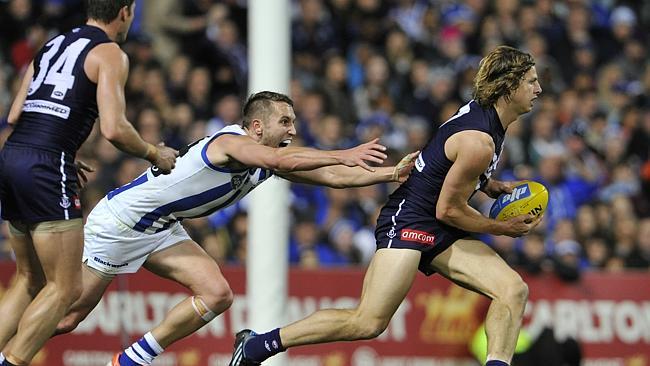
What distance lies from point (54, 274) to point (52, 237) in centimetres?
23

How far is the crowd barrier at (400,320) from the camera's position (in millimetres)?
12602

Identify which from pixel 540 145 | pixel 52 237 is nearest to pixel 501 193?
pixel 52 237

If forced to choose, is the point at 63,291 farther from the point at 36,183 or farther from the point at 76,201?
the point at 36,183

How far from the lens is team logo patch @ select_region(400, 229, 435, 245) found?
8.52 m

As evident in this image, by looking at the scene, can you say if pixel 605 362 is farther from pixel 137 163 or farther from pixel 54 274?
pixel 54 274

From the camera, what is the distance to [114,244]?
28.6 ft

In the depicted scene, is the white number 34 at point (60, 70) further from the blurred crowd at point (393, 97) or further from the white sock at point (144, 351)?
the blurred crowd at point (393, 97)

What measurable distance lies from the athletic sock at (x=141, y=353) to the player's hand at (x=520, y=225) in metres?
2.39

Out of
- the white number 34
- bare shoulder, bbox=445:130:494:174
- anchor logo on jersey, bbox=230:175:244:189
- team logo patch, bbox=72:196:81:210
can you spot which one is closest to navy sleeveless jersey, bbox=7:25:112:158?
the white number 34

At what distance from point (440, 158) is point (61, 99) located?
2418 mm

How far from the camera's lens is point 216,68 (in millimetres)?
16031

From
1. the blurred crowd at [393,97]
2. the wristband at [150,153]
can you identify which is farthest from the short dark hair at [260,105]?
the blurred crowd at [393,97]

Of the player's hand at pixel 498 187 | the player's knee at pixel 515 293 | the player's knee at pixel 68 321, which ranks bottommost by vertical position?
the player's knee at pixel 68 321

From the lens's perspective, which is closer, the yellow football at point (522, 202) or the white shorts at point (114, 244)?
the yellow football at point (522, 202)
